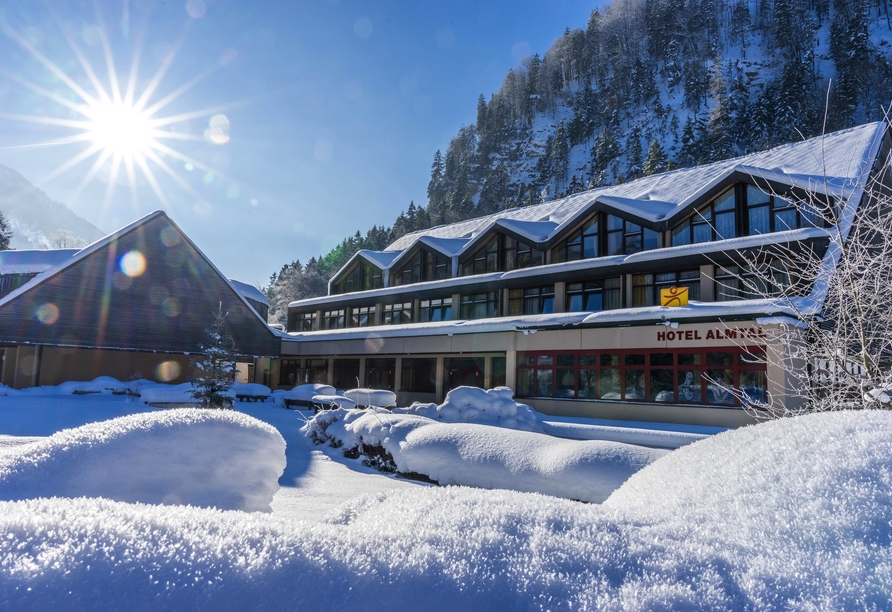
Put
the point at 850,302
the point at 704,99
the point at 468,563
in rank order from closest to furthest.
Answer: the point at 468,563 → the point at 850,302 → the point at 704,99

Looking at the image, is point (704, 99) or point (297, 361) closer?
point (297, 361)

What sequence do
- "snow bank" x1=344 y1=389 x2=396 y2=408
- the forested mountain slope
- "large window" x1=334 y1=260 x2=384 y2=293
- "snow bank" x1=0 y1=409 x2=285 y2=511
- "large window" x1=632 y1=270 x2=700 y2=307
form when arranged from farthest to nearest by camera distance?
the forested mountain slope → "large window" x1=334 y1=260 x2=384 y2=293 → "snow bank" x1=344 y1=389 x2=396 y2=408 → "large window" x1=632 y1=270 x2=700 y2=307 → "snow bank" x1=0 y1=409 x2=285 y2=511

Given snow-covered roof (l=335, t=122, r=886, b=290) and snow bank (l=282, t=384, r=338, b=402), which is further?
snow bank (l=282, t=384, r=338, b=402)

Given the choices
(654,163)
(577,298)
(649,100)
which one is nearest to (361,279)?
(577,298)

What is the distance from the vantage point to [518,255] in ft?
89.2

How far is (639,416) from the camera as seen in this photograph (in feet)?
61.9

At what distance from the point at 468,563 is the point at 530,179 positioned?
362 feet

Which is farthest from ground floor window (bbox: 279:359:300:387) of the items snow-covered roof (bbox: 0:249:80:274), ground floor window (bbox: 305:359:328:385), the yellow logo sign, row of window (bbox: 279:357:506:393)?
the yellow logo sign

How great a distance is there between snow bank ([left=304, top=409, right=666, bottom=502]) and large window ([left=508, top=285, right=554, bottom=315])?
48.1 ft

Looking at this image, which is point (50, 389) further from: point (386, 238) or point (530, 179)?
point (530, 179)

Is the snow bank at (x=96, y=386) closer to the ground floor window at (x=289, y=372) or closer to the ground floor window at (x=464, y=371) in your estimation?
the ground floor window at (x=289, y=372)

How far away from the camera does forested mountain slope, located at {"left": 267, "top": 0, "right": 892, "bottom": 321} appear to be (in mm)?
75375

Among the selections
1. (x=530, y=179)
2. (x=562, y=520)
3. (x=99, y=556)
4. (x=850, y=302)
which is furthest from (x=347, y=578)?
(x=530, y=179)

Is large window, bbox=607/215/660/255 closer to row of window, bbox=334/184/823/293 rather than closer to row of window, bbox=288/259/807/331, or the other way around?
row of window, bbox=334/184/823/293
